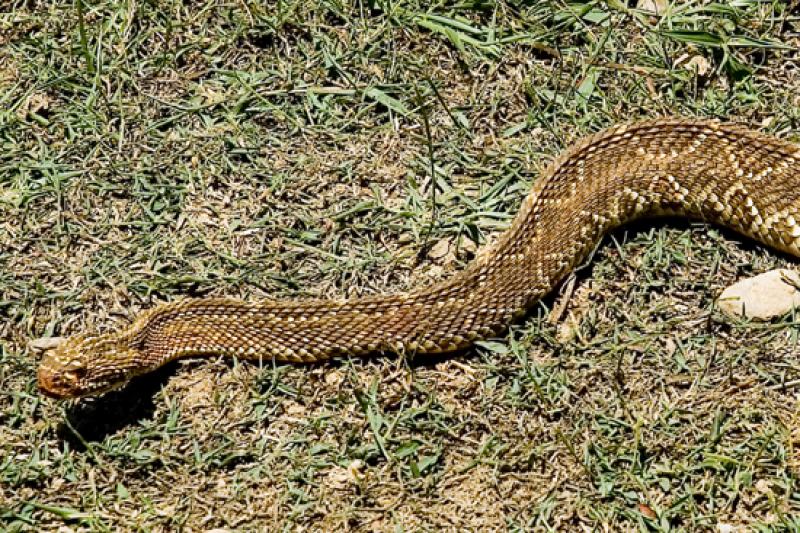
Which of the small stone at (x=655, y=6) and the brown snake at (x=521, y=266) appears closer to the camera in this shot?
the brown snake at (x=521, y=266)

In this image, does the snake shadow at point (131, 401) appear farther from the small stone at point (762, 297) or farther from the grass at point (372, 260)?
the small stone at point (762, 297)

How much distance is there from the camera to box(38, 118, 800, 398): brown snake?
8539 mm

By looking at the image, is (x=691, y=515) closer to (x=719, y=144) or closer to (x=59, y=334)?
(x=719, y=144)

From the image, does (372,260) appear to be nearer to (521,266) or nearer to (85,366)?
(521,266)

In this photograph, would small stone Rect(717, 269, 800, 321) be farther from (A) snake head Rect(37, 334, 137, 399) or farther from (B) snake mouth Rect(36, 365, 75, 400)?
(B) snake mouth Rect(36, 365, 75, 400)

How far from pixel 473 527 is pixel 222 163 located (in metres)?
3.22

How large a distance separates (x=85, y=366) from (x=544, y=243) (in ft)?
9.33

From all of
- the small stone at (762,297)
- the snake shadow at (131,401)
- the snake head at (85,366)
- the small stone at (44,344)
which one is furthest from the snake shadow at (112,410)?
the small stone at (762,297)

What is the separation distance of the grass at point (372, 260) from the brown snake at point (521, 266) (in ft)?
0.49

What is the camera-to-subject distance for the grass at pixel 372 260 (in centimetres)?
797

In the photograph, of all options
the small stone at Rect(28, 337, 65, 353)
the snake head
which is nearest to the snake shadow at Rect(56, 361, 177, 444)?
the snake head

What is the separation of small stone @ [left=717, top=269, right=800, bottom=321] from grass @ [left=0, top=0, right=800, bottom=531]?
0.32 ft

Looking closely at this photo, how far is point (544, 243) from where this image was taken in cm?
889

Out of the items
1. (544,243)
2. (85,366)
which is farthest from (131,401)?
(544,243)
